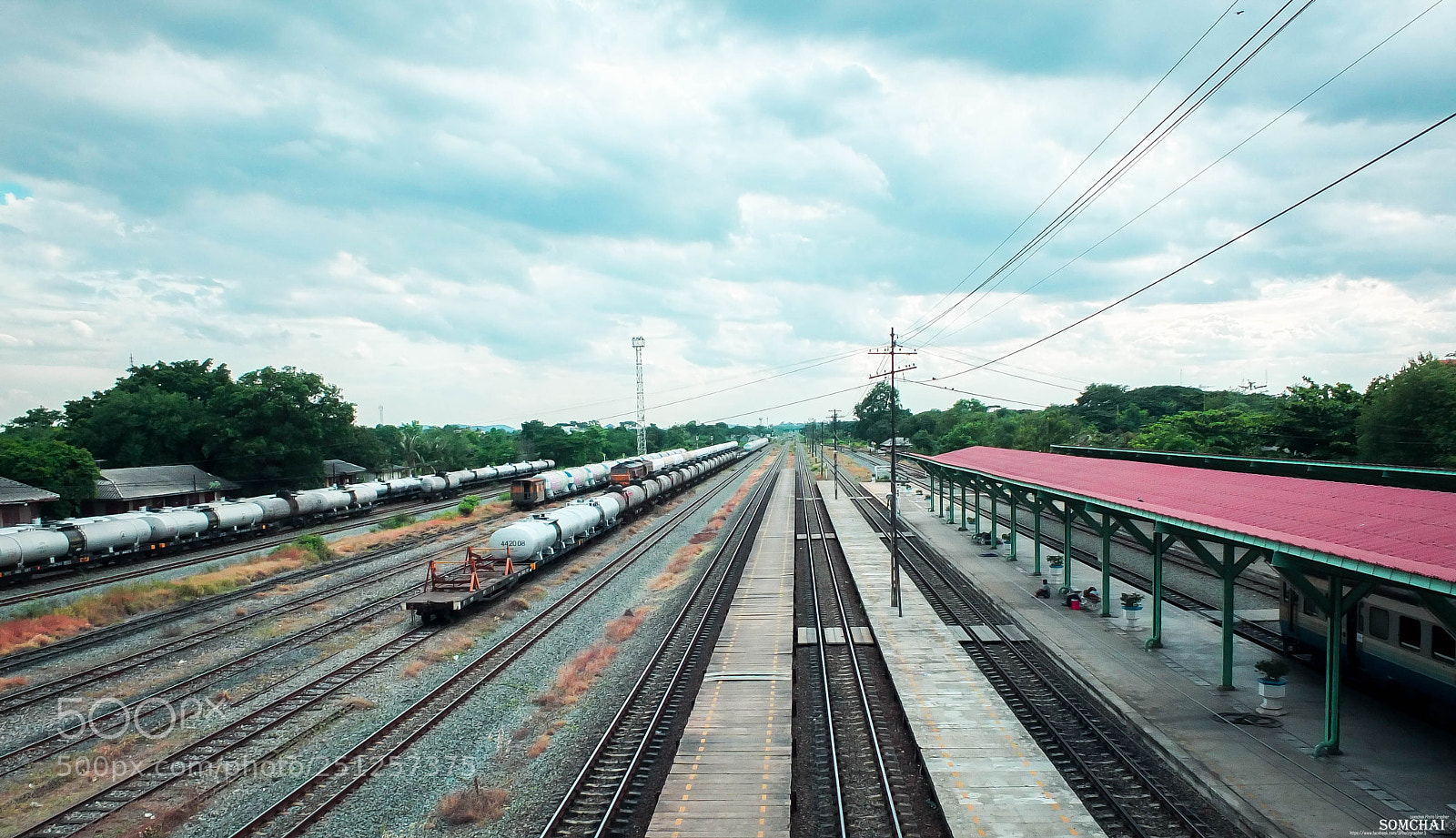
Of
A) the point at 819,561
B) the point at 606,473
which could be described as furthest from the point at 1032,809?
the point at 606,473

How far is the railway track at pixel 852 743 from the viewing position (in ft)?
38.4

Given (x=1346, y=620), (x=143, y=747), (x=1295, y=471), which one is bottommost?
(x=143, y=747)

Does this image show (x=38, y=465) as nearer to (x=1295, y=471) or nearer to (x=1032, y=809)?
(x=1032, y=809)

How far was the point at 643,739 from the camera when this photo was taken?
48.0ft

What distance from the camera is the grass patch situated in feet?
74.4

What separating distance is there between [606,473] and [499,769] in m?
55.9

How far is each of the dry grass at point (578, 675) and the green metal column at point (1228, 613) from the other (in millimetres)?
14306

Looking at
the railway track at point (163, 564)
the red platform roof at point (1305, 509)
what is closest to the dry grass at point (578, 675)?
the red platform roof at point (1305, 509)

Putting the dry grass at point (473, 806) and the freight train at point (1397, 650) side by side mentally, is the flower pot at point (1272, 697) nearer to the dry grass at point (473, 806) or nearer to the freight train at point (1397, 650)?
the freight train at point (1397, 650)

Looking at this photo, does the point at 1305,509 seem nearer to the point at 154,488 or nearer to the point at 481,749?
the point at 481,749

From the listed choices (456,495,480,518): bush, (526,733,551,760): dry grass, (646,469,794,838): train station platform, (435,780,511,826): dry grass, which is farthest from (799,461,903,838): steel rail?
(456,495,480,518): bush

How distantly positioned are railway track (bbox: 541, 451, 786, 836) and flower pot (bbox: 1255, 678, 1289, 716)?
11752 millimetres

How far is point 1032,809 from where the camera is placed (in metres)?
11.6

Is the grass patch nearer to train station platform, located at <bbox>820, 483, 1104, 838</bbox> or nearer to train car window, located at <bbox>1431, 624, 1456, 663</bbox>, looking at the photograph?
train station platform, located at <bbox>820, 483, 1104, 838</bbox>
